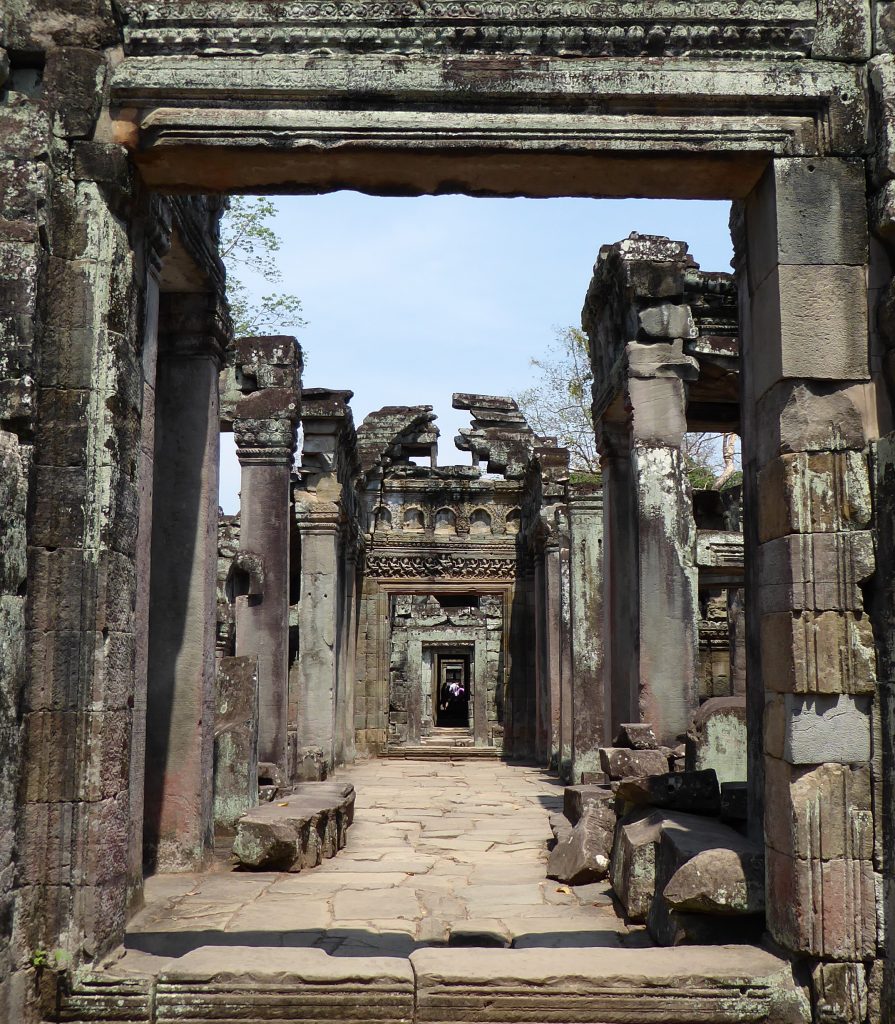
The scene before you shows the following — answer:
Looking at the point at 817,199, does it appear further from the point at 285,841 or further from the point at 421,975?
the point at 285,841

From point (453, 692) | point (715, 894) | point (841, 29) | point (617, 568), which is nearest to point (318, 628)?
point (617, 568)

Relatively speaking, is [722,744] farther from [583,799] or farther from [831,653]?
[831,653]

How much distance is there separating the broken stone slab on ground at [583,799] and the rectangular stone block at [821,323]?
14.7 feet

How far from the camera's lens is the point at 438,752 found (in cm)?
2050

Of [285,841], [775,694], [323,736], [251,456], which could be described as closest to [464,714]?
[323,736]

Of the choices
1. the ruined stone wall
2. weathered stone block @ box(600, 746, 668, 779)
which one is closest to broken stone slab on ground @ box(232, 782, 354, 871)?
Answer: weathered stone block @ box(600, 746, 668, 779)

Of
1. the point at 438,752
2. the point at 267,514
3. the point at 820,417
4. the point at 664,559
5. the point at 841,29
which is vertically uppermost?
the point at 841,29

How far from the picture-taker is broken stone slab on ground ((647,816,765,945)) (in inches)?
184

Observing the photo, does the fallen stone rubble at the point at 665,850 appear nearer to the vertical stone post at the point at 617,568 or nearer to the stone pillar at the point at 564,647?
the vertical stone post at the point at 617,568

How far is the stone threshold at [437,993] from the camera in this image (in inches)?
160

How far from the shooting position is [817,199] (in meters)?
4.57

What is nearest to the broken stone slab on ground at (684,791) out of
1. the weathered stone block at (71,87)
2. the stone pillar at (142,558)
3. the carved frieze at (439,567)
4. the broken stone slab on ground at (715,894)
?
the broken stone slab on ground at (715,894)

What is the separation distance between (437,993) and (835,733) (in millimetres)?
1816

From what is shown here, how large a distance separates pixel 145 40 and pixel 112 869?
3448 mm
